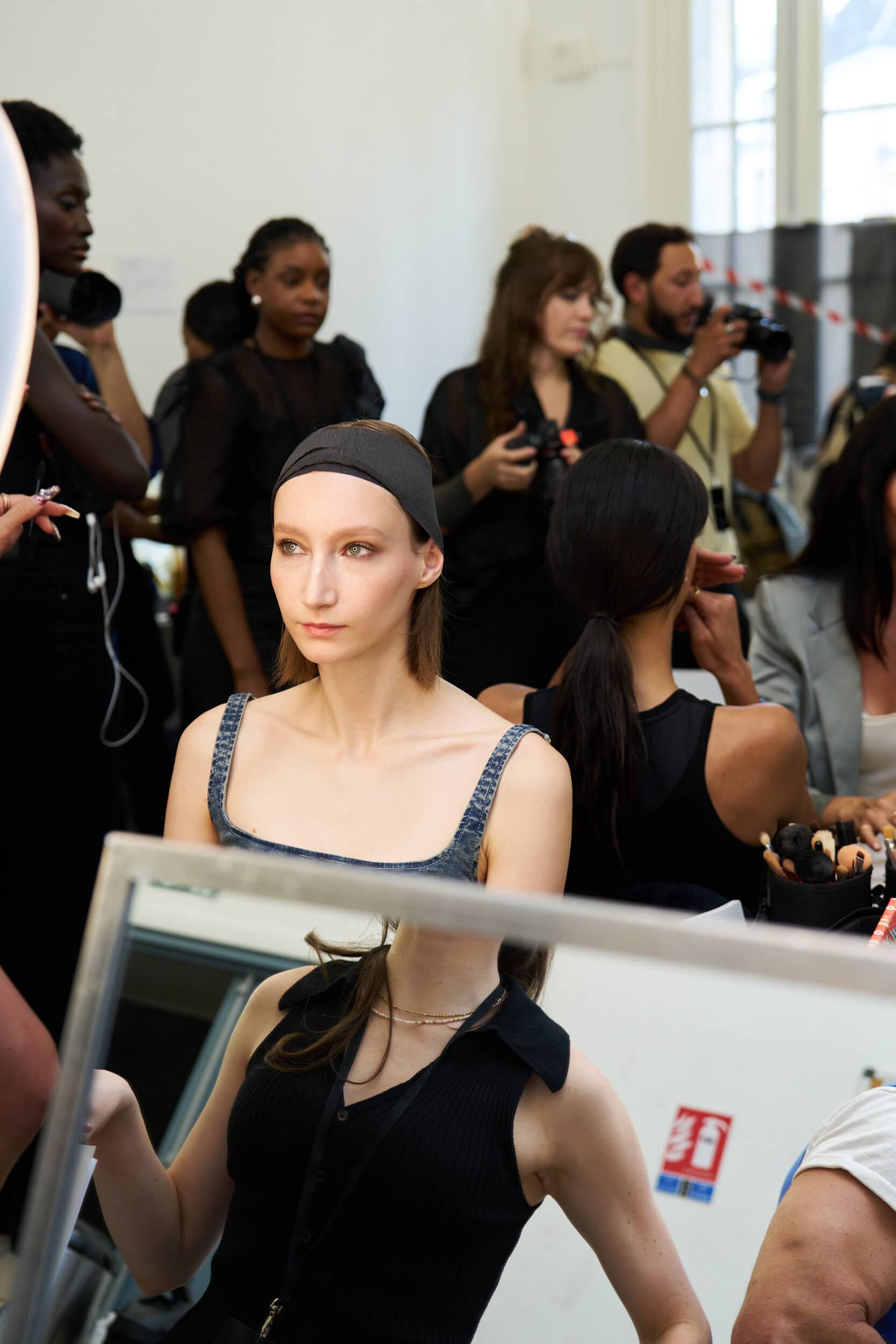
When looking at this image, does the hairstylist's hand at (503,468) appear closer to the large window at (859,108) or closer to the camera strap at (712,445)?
the camera strap at (712,445)

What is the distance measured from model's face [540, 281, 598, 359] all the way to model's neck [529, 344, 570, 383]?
30mm

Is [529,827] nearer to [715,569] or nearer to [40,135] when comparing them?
[715,569]

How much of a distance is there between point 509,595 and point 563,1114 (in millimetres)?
1664

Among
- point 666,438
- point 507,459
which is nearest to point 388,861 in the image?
point 507,459

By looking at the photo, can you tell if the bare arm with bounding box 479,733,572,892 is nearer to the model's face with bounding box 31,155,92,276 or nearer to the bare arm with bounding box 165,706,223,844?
the bare arm with bounding box 165,706,223,844

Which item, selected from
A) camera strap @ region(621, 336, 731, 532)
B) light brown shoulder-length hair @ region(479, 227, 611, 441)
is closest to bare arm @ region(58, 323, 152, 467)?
light brown shoulder-length hair @ region(479, 227, 611, 441)

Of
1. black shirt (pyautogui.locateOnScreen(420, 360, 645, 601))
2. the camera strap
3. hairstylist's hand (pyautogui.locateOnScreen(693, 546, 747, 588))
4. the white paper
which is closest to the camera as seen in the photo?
hairstylist's hand (pyautogui.locateOnScreen(693, 546, 747, 588))

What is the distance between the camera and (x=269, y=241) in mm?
2441

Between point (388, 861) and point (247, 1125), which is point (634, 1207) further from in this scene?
point (388, 861)

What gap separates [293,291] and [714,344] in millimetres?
868

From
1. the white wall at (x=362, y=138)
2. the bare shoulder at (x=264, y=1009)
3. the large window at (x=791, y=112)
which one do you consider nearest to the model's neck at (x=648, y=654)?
the bare shoulder at (x=264, y=1009)

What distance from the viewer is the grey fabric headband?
45.1 inches

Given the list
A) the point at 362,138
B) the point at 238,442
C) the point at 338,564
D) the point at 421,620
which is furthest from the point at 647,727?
the point at 362,138

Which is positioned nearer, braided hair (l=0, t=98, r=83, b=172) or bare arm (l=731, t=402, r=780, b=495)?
braided hair (l=0, t=98, r=83, b=172)
